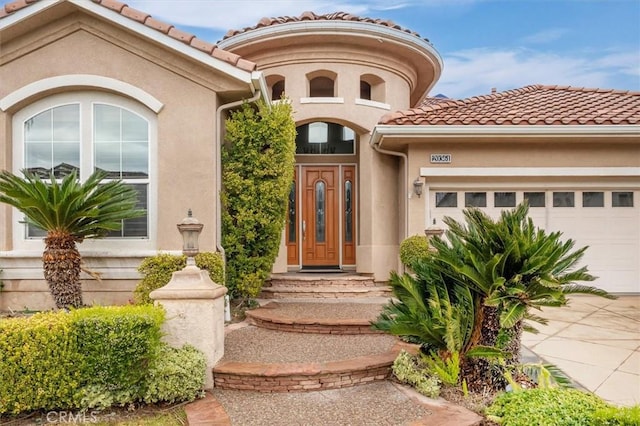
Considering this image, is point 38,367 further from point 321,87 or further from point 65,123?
point 321,87

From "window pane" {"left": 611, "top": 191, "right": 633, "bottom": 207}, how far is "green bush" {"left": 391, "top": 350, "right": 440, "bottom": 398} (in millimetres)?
8051

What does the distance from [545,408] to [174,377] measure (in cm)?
361

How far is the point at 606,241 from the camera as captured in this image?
390 inches

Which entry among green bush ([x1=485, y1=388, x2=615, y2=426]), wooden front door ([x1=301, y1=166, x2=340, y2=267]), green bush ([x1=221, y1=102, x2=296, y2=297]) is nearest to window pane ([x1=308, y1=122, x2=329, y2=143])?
wooden front door ([x1=301, y1=166, x2=340, y2=267])

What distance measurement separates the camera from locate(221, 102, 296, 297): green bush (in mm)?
7559

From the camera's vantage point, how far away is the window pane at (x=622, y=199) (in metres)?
9.95

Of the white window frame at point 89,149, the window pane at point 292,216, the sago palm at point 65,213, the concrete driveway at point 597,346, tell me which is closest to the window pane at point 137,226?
the white window frame at point 89,149

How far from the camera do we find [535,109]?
1023 centimetres

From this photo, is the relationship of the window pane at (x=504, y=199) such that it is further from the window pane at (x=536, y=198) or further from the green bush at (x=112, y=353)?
the green bush at (x=112, y=353)

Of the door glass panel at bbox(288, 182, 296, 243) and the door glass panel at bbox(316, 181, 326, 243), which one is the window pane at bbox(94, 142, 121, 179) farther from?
the door glass panel at bbox(316, 181, 326, 243)

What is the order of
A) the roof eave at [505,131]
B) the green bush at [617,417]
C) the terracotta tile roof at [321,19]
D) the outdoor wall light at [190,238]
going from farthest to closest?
the terracotta tile roof at [321,19], the roof eave at [505,131], the outdoor wall light at [190,238], the green bush at [617,417]

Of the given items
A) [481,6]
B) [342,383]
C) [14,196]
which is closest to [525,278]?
[342,383]

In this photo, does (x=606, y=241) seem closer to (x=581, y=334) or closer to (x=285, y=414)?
(x=581, y=334)

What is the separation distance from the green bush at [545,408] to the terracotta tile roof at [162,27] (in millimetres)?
6150
